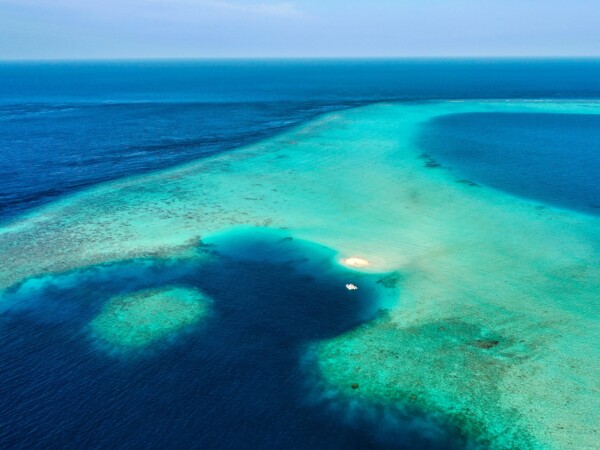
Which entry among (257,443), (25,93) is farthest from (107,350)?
(25,93)

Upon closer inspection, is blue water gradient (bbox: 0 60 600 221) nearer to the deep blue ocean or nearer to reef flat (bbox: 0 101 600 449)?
the deep blue ocean

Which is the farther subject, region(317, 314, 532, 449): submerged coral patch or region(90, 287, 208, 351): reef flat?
region(90, 287, 208, 351): reef flat

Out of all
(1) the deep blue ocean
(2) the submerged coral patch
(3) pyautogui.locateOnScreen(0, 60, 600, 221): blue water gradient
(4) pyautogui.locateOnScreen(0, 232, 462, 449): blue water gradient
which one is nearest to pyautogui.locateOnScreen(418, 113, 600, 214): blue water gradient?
(1) the deep blue ocean

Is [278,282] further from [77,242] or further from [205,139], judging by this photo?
[205,139]

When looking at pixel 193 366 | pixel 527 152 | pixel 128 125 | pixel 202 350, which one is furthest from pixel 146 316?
pixel 128 125

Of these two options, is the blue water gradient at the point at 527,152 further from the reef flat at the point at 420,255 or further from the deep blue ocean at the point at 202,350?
the reef flat at the point at 420,255
